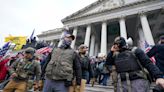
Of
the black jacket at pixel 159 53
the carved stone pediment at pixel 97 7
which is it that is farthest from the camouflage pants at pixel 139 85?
the carved stone pediment at pixel 97 7

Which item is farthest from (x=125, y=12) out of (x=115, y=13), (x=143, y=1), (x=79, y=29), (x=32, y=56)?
(x=32, y=56)

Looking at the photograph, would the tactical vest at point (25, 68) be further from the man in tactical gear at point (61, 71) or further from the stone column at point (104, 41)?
the stone column at point (104, 41)

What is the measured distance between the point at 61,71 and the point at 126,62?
1.31 meters

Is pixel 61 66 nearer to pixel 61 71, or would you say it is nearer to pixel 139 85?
pixel 61 71

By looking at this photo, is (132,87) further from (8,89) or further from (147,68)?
(8,89)

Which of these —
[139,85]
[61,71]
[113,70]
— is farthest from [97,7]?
[139,85]

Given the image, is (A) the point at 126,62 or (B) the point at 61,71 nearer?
(A) the point at 126,62

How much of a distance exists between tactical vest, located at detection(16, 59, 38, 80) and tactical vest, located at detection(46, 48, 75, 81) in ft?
3.87

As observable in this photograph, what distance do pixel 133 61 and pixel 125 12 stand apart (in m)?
19.8

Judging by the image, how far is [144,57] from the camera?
2389mm

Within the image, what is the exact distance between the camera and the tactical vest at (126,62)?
8.03 feet

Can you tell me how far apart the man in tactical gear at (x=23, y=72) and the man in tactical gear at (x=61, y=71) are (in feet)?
3.42

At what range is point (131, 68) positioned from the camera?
8.00 ft

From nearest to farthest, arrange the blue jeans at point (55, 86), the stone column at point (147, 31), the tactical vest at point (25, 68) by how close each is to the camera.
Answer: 1. the blue jeans at point (55, 86)
2. the tactical vest at point (25, 68)
3. the stone column at point (147, 31)
